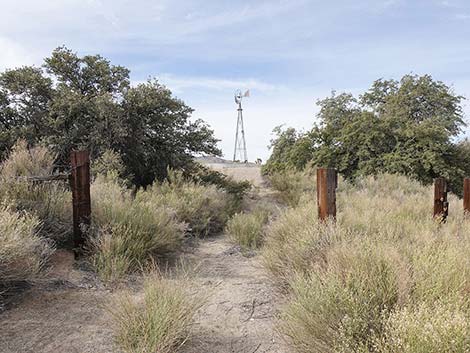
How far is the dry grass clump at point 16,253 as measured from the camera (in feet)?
13.1

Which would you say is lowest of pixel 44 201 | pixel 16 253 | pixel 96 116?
pixel 16 253

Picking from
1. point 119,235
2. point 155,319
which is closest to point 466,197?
point 119,235

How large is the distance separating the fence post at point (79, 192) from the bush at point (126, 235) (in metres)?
0.22

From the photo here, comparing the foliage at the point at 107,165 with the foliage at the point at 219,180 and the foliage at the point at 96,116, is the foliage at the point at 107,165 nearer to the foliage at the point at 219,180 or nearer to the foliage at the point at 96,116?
the foliage at the point at 96,116

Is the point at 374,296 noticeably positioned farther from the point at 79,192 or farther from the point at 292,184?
the point at 292,184

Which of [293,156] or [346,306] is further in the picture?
[293,156]

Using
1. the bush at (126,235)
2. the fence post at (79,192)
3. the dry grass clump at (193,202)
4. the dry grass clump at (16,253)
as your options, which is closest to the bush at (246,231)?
the dry grass clump at (193,202)

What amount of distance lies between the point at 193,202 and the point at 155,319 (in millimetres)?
6154

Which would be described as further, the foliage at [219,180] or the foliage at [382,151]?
the foliage at [382,151]

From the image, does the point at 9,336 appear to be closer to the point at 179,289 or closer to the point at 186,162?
the point at 179,289

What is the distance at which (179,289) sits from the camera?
361 cm

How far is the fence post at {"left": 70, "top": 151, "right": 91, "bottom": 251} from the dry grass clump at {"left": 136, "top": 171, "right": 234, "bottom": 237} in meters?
2.06

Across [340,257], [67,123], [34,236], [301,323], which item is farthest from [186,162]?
[301,323]

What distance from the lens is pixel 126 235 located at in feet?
19.0
